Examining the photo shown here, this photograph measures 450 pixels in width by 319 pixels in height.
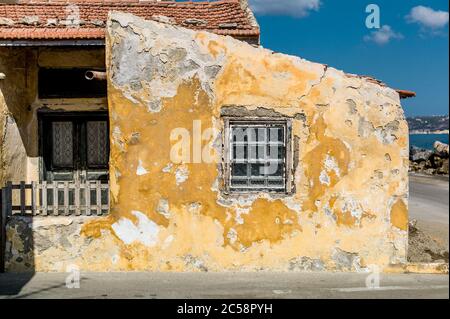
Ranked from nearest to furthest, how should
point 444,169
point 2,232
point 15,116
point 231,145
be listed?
point 2,232 → point 231,145 → point 15,116 → point 444,169

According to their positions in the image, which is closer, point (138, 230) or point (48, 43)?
point (138, 230)

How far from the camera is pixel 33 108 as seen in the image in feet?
36.4

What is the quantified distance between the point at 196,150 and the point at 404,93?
258 inches

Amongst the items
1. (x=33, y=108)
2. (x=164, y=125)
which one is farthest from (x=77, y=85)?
(x=164, y=125)

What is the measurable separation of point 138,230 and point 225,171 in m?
1.57

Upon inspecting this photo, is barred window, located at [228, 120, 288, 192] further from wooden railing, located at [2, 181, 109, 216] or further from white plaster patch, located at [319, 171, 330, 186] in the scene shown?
wooden railing, located at [2, 181, 109, 216]

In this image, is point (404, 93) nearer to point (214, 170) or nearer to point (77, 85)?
point (214, 170)

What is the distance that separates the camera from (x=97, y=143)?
11398mm

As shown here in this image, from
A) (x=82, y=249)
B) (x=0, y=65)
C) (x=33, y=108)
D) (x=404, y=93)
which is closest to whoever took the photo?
(x=82, y=249)

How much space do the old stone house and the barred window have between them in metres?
0.02

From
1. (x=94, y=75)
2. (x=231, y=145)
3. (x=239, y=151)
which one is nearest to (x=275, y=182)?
(x=239, y=151)

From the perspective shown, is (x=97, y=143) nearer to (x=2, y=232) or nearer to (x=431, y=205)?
(x=2, y=232)

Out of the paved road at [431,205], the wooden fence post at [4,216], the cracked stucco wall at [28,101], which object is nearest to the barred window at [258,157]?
the wooden fence post at [4,216]

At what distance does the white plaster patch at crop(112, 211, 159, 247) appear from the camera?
8.37 m
